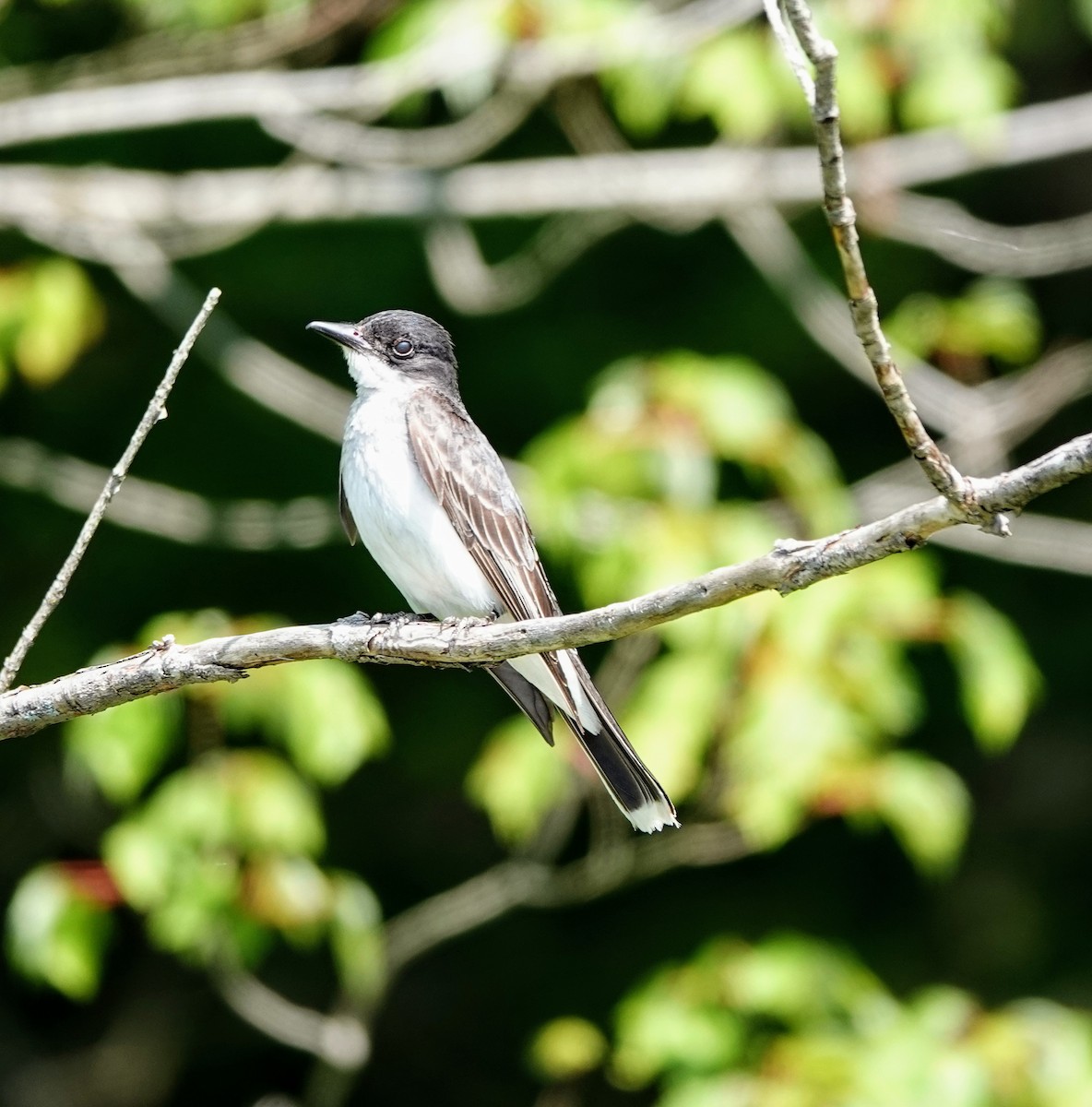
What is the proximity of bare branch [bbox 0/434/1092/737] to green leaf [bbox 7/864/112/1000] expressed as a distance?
2.41 metres

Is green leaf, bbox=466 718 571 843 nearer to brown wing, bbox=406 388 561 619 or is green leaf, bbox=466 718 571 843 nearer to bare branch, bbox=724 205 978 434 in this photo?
brown wing, bbox=406 388 561 619

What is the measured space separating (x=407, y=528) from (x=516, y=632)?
1.59 meters

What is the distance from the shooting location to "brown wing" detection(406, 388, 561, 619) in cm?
500

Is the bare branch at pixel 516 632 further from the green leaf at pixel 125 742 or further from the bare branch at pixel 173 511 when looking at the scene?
the bare branch at pixel 173 511

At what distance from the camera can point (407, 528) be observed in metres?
4.83

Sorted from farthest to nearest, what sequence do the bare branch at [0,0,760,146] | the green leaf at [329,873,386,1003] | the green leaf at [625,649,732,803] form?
the bare branch at [0,0,760,146], the green leaf at [329,873,386,1003], the green leaf at [625,649,732,803]

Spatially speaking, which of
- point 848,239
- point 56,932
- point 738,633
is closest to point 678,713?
point 738,633

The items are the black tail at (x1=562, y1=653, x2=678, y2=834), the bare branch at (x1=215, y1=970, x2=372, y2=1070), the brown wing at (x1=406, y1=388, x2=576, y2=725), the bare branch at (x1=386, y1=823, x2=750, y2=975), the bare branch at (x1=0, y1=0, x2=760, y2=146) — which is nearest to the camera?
the black tail at (x1=562, y1=653, x2=678, y2=834)

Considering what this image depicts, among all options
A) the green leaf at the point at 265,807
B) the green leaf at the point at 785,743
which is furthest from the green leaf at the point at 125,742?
the green leaf at the point at 785,743

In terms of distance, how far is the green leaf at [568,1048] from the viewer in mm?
6809

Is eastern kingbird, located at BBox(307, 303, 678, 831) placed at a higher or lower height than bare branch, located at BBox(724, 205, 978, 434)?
lower

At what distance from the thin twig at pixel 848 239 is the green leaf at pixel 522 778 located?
10.9 feet

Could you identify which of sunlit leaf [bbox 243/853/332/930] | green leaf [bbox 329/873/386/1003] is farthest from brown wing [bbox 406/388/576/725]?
green leaf [bbox 329/873/386/1003]

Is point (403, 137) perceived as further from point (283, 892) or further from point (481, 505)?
point (283, 892)
